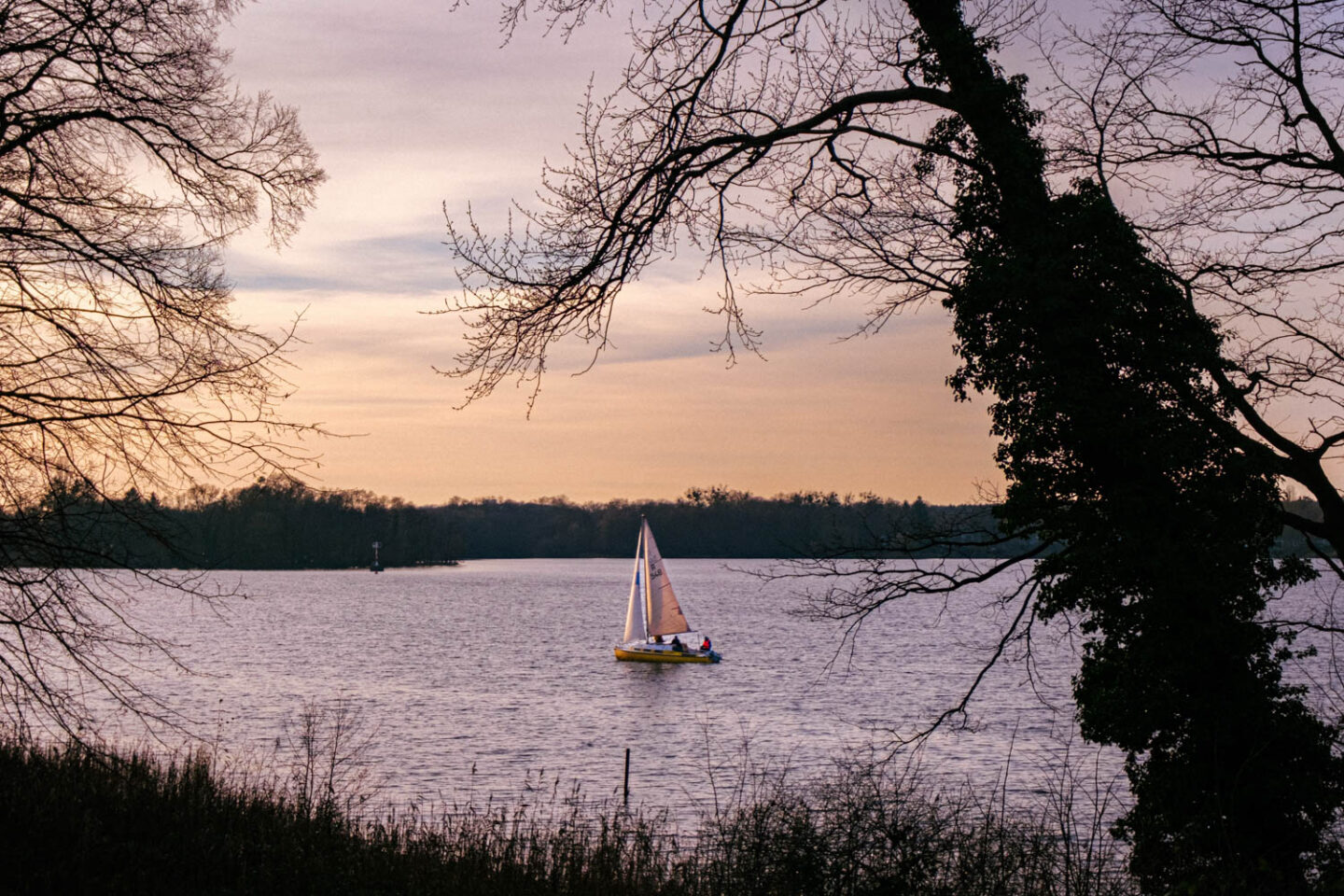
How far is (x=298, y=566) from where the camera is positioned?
186 metres

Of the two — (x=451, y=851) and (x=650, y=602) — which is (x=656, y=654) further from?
(x=451, y=851)

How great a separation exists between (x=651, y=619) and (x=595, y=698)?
11800 millimetres

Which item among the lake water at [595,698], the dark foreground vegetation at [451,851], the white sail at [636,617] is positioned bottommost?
the lake water at [595,698]

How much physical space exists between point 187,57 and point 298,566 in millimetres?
188001

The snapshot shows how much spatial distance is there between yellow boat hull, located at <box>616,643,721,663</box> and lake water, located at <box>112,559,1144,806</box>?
632 mm

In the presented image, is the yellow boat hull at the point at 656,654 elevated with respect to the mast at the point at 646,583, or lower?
lower

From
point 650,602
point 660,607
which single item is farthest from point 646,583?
point 660,607

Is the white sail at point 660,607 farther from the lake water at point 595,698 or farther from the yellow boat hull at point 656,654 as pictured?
the lake water at point 595,698

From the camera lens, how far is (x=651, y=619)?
56188 mm

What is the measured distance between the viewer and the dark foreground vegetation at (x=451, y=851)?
8430mm

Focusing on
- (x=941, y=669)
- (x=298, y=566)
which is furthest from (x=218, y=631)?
(x=298, y=566)

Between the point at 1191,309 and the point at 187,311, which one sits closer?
the point at 187,311

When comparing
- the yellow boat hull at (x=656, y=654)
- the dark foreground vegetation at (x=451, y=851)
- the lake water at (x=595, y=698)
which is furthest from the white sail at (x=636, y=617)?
the dark foreground vegetation at (x=451, y=851)

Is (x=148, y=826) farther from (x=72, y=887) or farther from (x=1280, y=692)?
(x=1280, y=692)
